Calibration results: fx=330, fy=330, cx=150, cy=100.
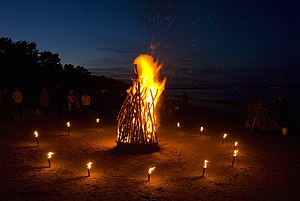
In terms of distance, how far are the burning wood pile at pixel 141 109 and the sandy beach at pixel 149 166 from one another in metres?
0.46

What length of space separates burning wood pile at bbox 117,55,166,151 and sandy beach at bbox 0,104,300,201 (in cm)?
46

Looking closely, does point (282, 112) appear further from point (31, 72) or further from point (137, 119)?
point (31, 72)

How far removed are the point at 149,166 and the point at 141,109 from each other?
2231 mm

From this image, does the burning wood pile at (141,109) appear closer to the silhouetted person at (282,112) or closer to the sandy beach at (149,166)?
the sandy beach at (149,166)

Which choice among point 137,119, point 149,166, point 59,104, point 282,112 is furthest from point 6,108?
point 282,112

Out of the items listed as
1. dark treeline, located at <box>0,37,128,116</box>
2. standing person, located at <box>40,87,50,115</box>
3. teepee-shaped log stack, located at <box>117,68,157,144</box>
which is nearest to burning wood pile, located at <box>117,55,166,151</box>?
teepee-shaped log stack, located at <box>117,68,157,144</box>

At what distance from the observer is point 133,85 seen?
980 centimetres

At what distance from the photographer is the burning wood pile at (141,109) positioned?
9.40 metres

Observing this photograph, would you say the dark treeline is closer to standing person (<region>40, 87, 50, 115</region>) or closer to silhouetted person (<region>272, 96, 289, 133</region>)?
standing person (<region>40, 87, 50, 115</region>)

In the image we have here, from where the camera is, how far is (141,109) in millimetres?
9547

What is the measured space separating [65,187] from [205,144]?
5.63 metres

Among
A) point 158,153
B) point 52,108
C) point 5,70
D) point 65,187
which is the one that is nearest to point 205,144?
point 158,153

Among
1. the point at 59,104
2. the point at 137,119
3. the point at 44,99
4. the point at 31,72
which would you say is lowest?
the point at 137,119

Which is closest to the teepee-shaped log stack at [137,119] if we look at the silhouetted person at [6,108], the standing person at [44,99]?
the silhouetted person at [6,108]
